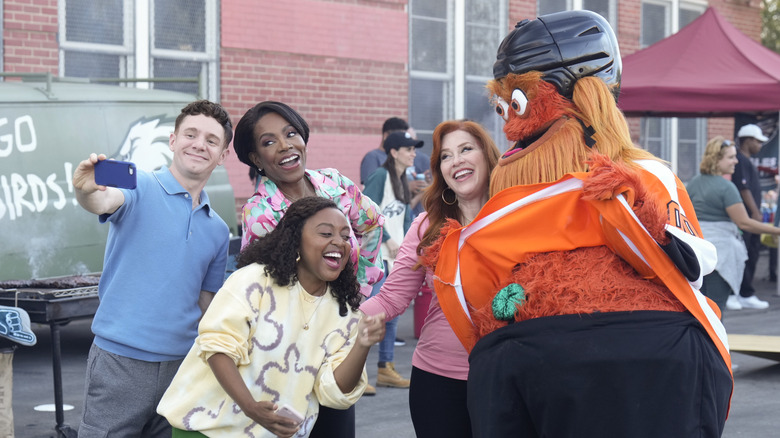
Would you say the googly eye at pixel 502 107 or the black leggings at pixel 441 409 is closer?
the googly eye at pixel 502 107

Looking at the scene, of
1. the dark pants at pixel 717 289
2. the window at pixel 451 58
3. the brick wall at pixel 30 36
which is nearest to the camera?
the dark pants at pixel 717 289

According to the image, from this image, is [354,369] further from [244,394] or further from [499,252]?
[499,252]

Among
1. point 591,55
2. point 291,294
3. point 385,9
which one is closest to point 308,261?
point 291,294

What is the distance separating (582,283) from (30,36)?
7974mm

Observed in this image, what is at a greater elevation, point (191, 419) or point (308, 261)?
point (308, 261)

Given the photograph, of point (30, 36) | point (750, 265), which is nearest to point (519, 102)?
point (30, 36)

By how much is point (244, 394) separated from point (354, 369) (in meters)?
0.34

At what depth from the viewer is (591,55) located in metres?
2.72

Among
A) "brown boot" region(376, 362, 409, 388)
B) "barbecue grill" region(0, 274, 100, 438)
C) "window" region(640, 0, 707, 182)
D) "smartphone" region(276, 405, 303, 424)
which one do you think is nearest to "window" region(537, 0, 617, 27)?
"window" region(640, 0, 707, 182)

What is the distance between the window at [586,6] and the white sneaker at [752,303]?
504 cm

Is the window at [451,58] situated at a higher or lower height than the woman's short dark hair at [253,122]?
higher

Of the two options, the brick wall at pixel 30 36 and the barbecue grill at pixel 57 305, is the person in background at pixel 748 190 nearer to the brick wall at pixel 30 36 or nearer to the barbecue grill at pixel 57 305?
the brick wall at pixel 30 36

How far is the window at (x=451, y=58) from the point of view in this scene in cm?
1255

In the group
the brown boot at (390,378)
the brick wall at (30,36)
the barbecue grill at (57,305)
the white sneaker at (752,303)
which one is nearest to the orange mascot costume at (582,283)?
the barbecue grill at (57,305)
